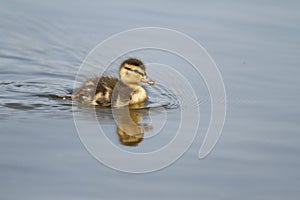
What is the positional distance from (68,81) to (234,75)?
1311 millimetres

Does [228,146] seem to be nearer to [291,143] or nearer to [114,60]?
[291,143]

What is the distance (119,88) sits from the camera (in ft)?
18.1

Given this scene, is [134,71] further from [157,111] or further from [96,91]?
[157,111]

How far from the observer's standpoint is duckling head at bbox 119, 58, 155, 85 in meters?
5.50

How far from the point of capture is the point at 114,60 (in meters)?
6.46

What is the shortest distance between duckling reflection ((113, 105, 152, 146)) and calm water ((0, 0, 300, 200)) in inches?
3.1

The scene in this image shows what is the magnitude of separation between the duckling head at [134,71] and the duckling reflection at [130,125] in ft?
0.98

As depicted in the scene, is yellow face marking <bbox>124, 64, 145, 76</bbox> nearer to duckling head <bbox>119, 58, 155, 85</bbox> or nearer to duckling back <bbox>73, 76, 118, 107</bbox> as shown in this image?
duckling head <bbox>119, 58, 155, 85</bbox>

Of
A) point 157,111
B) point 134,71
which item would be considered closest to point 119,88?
point 134,71

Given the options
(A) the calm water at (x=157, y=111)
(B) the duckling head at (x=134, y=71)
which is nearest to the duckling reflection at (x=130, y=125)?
(A) the calm water at (x=157, y=111)

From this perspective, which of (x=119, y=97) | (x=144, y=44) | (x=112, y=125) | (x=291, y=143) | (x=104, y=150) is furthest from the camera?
(x=144, y=44)

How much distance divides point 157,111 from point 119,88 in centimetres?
49

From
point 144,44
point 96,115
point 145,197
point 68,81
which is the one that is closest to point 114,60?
point 144,44

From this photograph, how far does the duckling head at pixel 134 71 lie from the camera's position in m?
5.50
